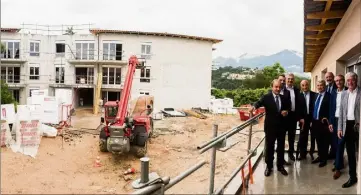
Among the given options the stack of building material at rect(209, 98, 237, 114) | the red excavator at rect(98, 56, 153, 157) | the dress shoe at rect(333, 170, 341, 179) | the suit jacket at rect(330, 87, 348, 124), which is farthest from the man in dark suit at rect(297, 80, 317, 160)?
the stack of building material at rect(209, 98, 237, 114)

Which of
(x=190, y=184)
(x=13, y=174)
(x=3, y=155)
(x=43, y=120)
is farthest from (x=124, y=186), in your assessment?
(x=43, y=120)

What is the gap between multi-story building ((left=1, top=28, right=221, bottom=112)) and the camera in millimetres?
31672

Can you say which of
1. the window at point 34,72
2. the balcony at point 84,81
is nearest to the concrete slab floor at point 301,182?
the balcony at point 84,81

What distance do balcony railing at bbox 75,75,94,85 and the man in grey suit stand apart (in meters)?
29.7

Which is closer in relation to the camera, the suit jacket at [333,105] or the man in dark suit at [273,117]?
the man in dark suit at [273,117]

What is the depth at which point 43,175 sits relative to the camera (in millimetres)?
13180

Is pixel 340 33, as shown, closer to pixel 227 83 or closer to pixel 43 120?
pixel 43 120

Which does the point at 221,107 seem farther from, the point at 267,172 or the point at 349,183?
the point at 349,183

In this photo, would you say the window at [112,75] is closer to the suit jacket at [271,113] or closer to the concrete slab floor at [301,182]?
the concrete slab floor at [301,182]

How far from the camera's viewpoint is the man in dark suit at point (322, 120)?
557cm

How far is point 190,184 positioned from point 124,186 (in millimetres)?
2367

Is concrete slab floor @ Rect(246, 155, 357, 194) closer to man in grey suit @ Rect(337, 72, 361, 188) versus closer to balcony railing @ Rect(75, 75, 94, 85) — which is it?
man in grey suit @ Rect(337, 72, 361, 188)

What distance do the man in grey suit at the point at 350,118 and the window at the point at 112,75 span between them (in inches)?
1128

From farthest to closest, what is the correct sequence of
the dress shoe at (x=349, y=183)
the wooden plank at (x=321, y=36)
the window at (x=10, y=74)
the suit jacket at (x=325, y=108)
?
1. the window at (x=10, y=74)
2. the wooden plank at (x=321, y=36)
3. the suit jacket at (x=325, y=108)
4. the dress shoe at (x=349, y=183)
